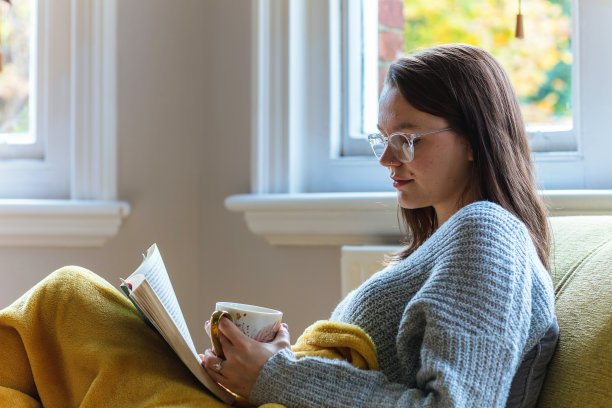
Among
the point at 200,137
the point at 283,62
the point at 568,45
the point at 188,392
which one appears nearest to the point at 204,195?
the point at 200,137

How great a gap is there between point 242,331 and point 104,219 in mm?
1105

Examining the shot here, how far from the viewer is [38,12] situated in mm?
2168

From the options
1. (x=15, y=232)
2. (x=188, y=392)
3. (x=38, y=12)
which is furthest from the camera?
(x=38, y=12)

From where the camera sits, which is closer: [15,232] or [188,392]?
[188,392]

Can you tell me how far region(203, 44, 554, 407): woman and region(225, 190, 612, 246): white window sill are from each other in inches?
21.7

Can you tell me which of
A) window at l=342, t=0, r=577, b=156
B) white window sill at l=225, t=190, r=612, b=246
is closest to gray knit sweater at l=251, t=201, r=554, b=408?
white window sill at l=225, t=190, r=612, b=246

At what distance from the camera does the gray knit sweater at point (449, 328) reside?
3.14 feet

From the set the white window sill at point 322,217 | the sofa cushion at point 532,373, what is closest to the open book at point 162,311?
the sofa cushion at point 532,373

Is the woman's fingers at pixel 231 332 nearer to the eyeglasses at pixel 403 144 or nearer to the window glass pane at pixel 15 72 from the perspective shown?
the eyeglasses at pixel 403 144

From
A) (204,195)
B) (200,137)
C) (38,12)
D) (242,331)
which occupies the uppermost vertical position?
(38,12)

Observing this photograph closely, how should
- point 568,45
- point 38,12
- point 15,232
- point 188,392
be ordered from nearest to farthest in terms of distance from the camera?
point 188,392 → point 568,45 → point 15,232 → point 38,12

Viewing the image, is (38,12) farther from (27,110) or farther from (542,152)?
(542,152)

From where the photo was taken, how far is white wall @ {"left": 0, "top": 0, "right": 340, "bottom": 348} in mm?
2107

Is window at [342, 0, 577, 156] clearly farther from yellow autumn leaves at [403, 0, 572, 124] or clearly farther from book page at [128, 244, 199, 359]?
book page at [128, 244, 199, 359]
